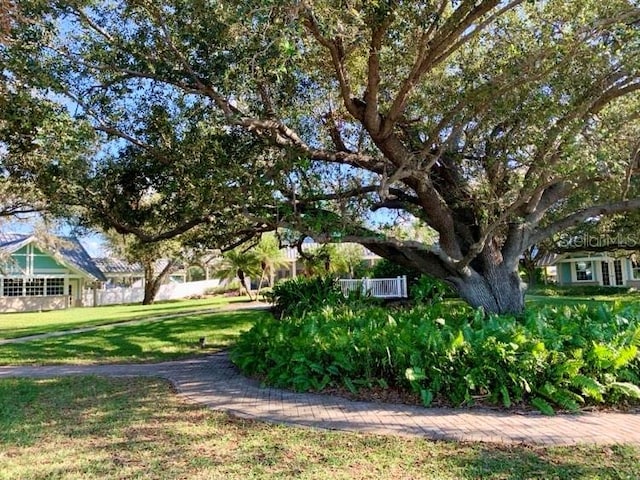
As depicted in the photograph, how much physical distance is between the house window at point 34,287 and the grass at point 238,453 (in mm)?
31171

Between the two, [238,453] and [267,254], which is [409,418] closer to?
[238,453]

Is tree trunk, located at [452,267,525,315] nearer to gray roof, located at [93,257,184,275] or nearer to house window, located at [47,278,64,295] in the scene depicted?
house window, located at [47,278,64,295]

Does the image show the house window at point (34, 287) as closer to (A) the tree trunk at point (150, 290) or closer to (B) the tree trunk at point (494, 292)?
(A) the tree trunk at point (150, 290)

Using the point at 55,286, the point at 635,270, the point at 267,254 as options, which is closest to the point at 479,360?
the point at 267,254

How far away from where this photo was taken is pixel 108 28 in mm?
8844

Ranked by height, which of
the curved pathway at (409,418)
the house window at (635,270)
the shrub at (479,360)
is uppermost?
the house window at (635,270)

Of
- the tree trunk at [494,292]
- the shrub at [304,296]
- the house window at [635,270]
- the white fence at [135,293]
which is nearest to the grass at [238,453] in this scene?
the tree trunk at [494,292]

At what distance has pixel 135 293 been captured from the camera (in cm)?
4116

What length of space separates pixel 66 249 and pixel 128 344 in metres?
25.5

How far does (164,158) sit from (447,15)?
571 cm

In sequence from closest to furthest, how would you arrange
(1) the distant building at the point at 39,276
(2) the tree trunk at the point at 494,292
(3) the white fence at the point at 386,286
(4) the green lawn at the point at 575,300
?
(2) the tree trunk at the point at 494,292, (4) the green lawn at the point at 575,300, (3) the white fence at the point at 386,286, (1) the distant building at the point at 39,276

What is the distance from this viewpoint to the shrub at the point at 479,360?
21.9 feet

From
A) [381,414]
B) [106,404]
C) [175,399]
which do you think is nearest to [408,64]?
[381,414]

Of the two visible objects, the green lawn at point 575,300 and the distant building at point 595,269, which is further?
the distant building at point 595,269
